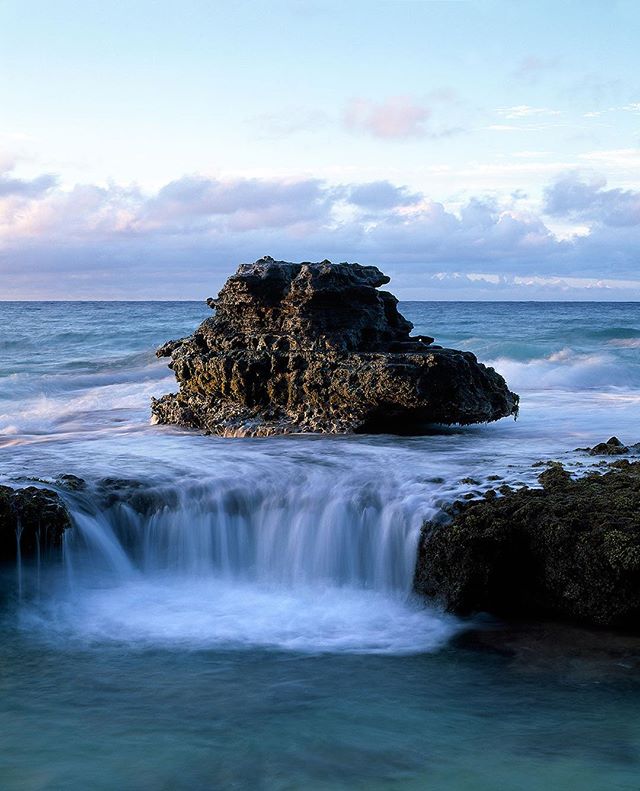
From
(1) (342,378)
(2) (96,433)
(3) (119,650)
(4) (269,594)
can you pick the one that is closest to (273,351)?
(1) (342,378)

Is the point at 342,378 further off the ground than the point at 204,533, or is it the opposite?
the point at 342,378

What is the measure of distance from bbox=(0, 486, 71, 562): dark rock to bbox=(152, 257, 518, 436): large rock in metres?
3.53

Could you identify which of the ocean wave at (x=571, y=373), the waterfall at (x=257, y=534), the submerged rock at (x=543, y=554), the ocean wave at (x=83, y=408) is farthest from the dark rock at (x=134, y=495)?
the ocean wave at (x=571, y=373)

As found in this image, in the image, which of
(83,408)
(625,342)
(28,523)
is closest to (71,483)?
(28,523)

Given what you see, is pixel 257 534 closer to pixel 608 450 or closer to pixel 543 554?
pixel 543 554

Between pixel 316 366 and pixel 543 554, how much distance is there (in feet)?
14.9

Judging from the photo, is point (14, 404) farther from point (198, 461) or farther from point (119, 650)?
point (119, 650)

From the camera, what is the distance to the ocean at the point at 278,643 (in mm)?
3844

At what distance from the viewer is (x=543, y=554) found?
5.51 metres

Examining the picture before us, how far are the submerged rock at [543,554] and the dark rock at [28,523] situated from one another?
8.20 feet

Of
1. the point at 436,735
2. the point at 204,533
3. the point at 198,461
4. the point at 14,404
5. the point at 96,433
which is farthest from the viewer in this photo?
the point at 14,404

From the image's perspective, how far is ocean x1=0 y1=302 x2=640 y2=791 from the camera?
384 cm

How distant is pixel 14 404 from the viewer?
1595 centimetres

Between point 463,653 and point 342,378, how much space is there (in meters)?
4.65
